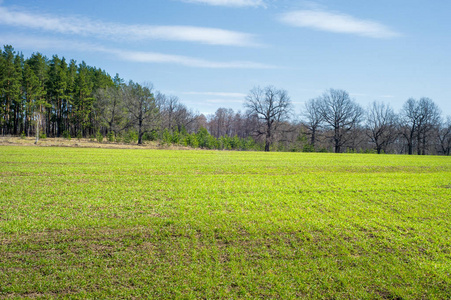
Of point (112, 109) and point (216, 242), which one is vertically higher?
point (112, 109)

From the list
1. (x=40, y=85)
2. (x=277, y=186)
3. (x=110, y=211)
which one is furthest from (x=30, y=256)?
(x=40, y=85)

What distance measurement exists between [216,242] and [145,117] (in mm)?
60118

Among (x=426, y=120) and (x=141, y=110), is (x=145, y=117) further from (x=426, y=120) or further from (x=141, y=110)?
(x=426, y=120)

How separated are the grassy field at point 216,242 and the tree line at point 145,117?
49796 millimetres

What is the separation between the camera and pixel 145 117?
211 feet

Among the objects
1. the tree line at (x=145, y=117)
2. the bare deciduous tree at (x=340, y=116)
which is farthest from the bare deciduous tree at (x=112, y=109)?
the bare deciduous tree at (x=340, y=116)

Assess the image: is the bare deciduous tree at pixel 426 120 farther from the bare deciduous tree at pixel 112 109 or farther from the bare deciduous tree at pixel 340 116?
the bare deciduous tree at pixel 112 109

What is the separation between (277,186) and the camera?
15297 millimetres

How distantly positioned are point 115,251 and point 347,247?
20.3ft

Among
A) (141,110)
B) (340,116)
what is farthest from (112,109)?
(340,116)

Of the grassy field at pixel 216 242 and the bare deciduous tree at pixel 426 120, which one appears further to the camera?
the bare deciduous tree at pixel 426 120

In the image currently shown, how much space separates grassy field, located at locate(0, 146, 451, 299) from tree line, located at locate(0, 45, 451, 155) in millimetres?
49796

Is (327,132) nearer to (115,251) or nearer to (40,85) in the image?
(40,85)

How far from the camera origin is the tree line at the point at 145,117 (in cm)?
6388
